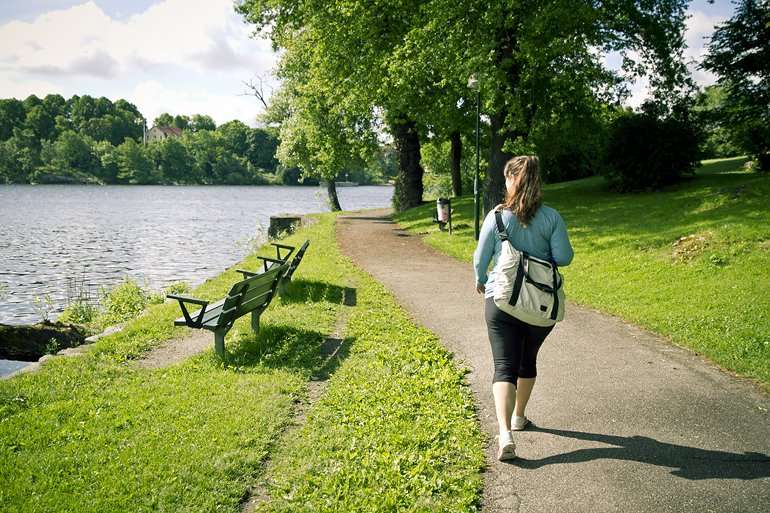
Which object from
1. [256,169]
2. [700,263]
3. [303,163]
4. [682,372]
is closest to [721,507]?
[682,372]

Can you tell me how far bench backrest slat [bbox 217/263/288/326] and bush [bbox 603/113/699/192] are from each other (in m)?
17.5

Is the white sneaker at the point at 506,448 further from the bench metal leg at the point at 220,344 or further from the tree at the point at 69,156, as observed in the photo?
the tree at the point at 69,156

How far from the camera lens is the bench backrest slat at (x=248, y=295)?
665cm

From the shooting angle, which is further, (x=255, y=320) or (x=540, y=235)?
(x=255, y=320)

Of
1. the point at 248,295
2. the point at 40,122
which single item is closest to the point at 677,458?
the point at 248,295

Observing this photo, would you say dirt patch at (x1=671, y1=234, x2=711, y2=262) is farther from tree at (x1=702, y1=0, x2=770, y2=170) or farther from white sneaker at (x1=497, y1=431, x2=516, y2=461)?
tree at (x1=702, y1=0, x2=770, y2=170)

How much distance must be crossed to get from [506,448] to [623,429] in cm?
123

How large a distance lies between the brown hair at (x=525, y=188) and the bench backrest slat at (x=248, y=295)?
3383 millimetres

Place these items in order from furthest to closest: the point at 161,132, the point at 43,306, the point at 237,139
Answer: the point at 161,132, the point at 237,139, the point at 43,306

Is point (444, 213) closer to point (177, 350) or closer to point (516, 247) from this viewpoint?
point (177, 350)

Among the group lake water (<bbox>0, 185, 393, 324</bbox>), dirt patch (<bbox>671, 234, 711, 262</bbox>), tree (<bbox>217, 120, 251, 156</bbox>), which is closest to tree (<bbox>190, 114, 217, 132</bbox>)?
tree (<bbox>217, 120, 251, 156</bbox>)

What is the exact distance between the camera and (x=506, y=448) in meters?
4.35

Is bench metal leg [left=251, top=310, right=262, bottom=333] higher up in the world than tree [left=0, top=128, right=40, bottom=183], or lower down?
lower down

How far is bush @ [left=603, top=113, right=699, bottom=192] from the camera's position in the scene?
21.2m
